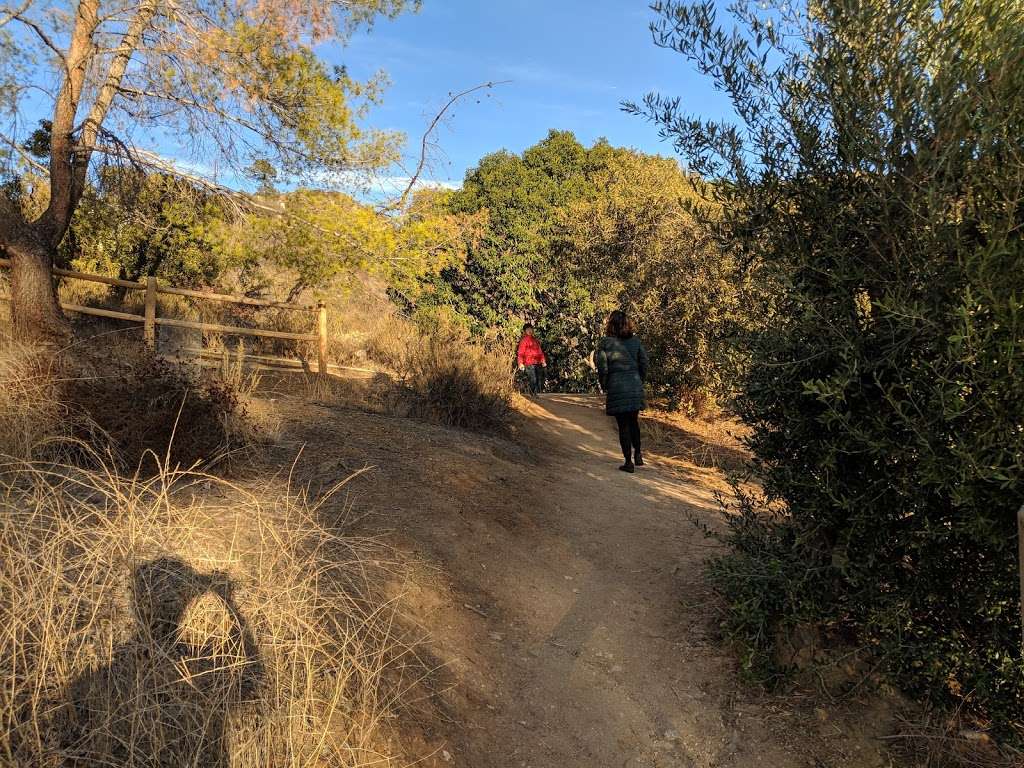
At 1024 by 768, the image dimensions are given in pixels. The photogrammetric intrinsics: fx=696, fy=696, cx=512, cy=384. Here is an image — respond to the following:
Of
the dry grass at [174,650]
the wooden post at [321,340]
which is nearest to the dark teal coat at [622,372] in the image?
the wooden post at [321,340]

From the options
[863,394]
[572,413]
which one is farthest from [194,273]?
[863,394]

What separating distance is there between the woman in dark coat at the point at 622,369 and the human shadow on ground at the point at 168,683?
5721mm

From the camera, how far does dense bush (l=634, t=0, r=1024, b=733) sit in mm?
2719

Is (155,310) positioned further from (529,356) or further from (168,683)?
(168,683)

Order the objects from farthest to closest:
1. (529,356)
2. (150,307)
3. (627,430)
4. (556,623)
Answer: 1. (529,356)
2. (150,307)
3. (627,430)
4. (556,623)

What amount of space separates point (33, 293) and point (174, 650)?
7382 mm

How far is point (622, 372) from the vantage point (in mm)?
8188

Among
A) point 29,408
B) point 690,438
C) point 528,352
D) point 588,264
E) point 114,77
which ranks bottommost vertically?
point 690,438

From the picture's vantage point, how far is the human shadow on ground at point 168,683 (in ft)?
7.56

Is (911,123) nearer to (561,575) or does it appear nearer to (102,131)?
(561,575)

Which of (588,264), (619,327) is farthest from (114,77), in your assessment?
(588,264)

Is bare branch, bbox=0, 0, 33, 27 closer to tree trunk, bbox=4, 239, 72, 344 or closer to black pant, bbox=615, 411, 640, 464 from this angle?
tree trunk, bbox=4, 239, 72, 344

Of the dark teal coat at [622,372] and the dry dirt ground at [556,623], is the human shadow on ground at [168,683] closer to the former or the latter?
the dry dirt ground at [556,623]

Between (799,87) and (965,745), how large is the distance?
10.8ft
